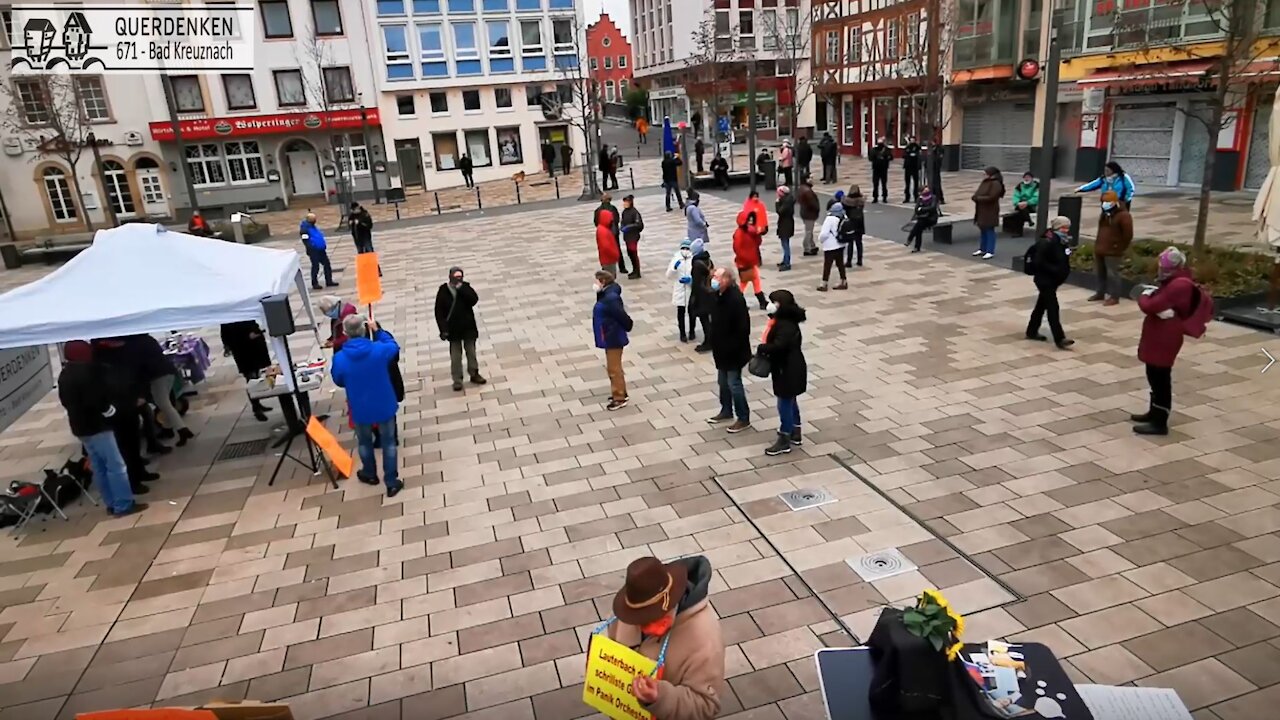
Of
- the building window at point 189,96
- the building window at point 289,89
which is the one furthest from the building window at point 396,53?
the building window at point 189,96

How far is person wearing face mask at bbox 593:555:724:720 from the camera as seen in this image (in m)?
3.23

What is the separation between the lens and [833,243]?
46.6ft

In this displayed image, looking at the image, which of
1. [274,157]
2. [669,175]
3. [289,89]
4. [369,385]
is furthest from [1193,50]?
[274,157]

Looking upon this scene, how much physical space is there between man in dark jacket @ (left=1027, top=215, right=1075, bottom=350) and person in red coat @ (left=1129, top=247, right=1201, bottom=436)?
2.47 metres

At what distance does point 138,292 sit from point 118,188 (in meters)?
34.8

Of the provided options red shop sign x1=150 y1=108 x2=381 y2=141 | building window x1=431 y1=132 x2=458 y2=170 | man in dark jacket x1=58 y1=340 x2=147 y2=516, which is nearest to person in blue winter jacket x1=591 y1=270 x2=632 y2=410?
man in dark jacket x1=58 y1=340 x2=147 y2=516

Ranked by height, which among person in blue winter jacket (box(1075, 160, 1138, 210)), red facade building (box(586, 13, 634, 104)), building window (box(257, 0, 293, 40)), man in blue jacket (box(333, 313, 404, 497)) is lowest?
man in blue jacket (box(333, 313, 404, 497))

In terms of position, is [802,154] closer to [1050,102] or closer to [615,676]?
[1050,102]

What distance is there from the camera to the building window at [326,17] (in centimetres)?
3822

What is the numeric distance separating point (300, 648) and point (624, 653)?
371 centimetres

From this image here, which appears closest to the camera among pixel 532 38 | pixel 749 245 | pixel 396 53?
pixel 749 245

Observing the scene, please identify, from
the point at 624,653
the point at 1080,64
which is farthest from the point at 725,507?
the point at 1080,64

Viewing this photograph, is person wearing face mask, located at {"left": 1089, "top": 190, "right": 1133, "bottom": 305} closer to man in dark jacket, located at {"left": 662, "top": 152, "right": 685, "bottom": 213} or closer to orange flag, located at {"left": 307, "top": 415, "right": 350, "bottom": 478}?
orange flag, located at {"left": 307, "top": 415, "right": 350, "bottom": 478}

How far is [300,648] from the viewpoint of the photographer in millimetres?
5910
